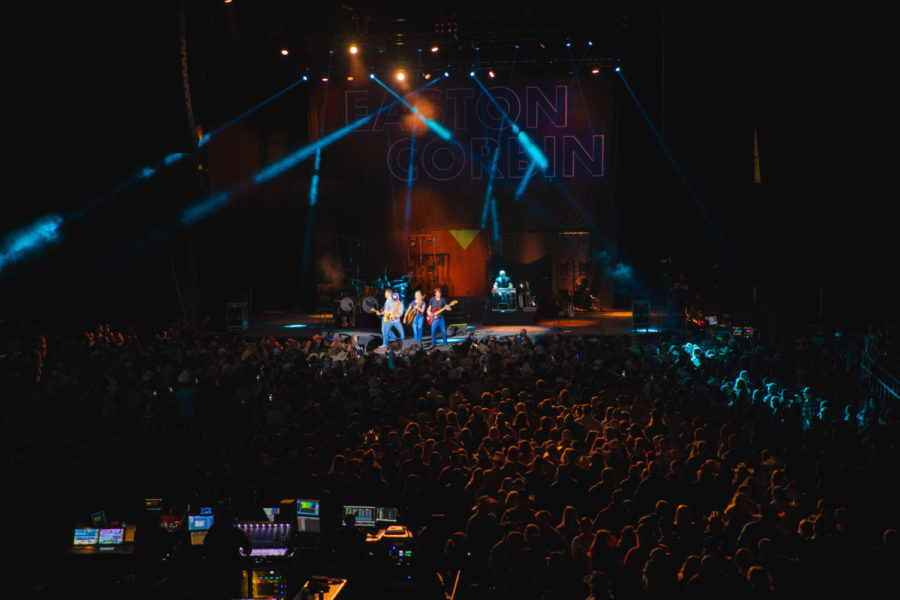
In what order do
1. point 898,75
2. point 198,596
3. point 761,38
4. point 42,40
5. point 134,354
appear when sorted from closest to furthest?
point 198,596
point 42,40
point 134,354
point 898,75
point 761,38

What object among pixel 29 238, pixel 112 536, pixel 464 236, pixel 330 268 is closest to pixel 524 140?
pixel 464 236

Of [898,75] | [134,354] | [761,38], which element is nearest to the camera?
[134,354]

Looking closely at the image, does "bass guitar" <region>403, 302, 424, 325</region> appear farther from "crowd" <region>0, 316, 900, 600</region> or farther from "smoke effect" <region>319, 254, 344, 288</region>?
"crowd" <region>0, 316, 900, 600</region>

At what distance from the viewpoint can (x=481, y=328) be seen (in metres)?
21.1

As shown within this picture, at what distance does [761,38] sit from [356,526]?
1615 centimetres

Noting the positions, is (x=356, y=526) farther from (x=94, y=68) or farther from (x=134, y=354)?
(x=94, y=68)

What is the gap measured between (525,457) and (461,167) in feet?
56.5

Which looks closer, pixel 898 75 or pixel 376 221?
pixel 898 75

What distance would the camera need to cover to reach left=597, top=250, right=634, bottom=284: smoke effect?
24.7 metres

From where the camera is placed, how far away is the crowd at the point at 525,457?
5.46m

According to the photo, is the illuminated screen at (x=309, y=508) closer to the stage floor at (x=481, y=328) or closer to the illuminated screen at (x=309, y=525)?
the illuminated screen at (x=309, y=525)

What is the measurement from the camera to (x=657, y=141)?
24.2 m

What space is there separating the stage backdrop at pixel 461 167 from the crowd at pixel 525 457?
12138mm

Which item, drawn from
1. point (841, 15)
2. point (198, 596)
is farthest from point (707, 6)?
point (198, 596)
